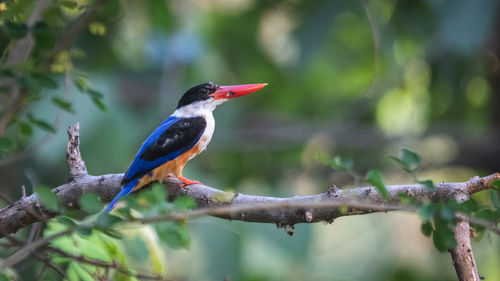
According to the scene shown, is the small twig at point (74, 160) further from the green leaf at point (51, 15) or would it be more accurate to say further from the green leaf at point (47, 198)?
the green leaf at point (47, 198)

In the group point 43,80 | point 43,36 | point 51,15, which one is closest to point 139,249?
point 43,80

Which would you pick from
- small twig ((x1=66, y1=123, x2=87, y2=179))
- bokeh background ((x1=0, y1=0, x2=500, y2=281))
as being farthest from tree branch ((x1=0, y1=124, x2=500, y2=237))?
bokeh background ((x1=0, y1=0, x2=500, y2=281))

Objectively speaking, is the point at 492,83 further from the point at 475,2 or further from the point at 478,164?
the point at 475,2

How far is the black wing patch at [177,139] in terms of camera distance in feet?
10.9

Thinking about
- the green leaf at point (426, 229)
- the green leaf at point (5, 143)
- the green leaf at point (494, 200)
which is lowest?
the green leaf at point (426, 229)

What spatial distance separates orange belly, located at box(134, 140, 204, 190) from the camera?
3.21 m

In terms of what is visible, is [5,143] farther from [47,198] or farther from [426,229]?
[426,229]

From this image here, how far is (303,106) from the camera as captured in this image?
30.1ft

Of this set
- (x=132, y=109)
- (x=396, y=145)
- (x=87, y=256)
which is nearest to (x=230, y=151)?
(x=132, y=109)

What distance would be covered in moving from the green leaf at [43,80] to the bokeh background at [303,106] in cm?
286

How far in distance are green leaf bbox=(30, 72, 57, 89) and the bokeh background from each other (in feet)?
9.38

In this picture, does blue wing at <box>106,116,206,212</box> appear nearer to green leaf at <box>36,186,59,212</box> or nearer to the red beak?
the red beak

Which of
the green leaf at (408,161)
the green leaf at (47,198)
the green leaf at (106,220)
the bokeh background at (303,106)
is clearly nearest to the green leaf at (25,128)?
the green leaf at (47,198)

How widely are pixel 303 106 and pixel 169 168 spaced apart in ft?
19.5
